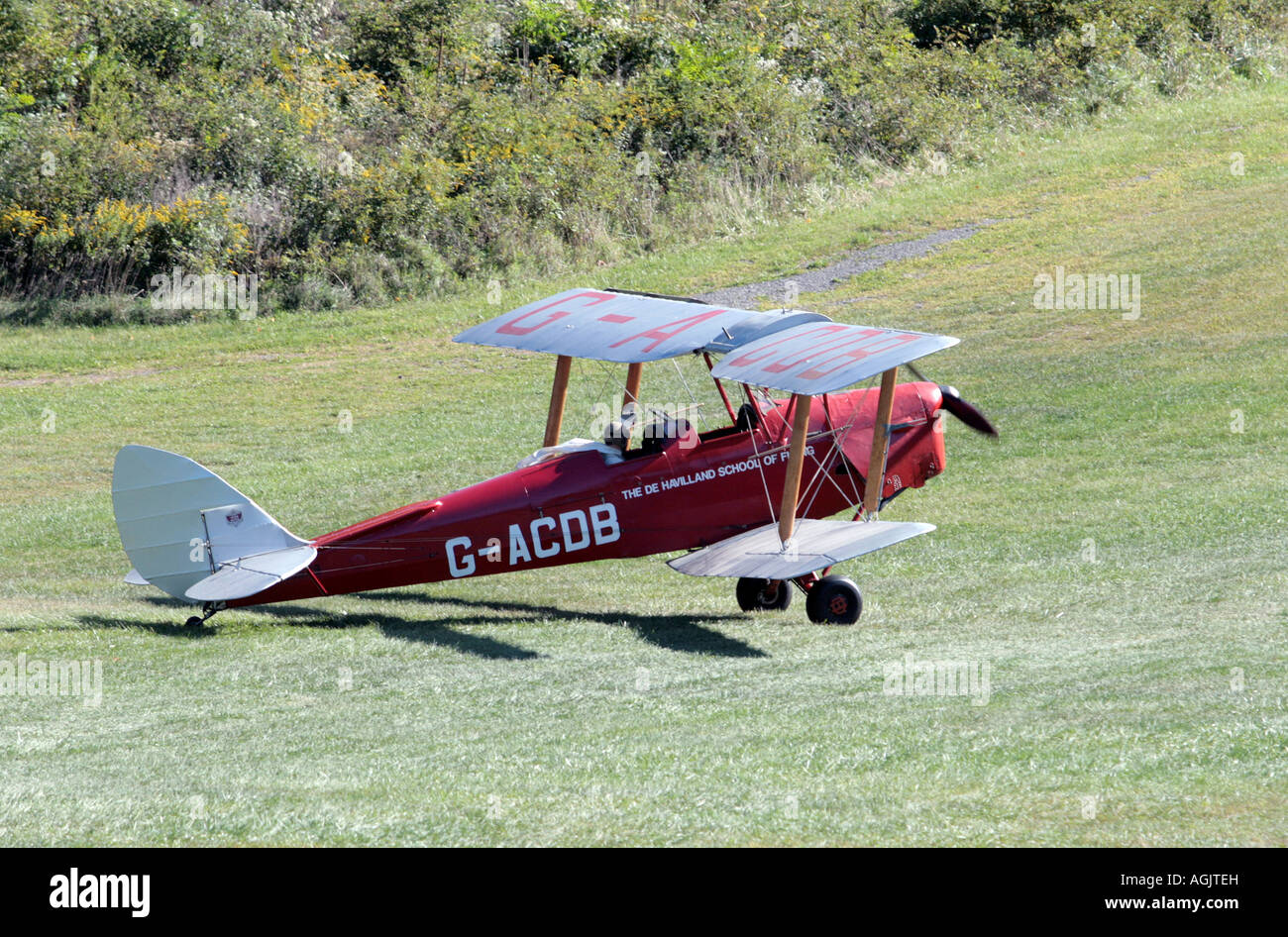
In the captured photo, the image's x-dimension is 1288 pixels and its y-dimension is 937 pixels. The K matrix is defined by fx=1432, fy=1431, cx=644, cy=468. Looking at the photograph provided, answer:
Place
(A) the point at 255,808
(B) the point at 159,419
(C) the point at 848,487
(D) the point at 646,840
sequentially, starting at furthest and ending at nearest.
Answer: (B) the point at 159,419
(C) the point at 848,487
(A) the point at 255,808
(D) the point at 646,840

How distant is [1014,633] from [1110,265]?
16165 millimetres

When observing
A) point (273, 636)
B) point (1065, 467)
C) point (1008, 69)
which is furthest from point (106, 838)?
point (1008, 69)

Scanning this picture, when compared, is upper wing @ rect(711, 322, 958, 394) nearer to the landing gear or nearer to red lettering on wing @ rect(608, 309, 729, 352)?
red lettering on wing @ rect(608, 309, 729, 352)

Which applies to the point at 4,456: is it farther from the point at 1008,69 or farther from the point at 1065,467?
the point at 1008,69

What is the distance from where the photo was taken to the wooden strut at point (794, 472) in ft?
39.5

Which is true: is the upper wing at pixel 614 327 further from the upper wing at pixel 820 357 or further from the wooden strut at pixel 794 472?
the wooden strut at pixel 794 472

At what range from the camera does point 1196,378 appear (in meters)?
20.5

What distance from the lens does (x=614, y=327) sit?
45.1ft

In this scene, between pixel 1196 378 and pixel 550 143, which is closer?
pixel 1196 378

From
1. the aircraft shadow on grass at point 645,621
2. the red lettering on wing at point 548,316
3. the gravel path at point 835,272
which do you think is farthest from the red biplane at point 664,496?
the gravel path at point 835,272

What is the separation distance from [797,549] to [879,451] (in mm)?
1319

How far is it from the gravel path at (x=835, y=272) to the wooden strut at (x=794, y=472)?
12.9 metres

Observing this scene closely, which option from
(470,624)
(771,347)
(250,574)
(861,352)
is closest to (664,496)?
(771,347)

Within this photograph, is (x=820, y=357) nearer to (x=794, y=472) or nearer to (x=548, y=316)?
(x=794, y=472)
